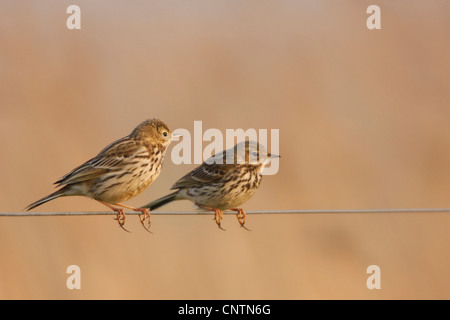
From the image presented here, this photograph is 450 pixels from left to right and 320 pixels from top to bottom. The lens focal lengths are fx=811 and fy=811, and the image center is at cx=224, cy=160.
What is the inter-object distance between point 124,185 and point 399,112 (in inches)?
379

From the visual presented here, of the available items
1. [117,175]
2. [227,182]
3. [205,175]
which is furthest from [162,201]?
[117,175]

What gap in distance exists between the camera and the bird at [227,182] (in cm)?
1031

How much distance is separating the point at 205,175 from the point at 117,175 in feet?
4.77

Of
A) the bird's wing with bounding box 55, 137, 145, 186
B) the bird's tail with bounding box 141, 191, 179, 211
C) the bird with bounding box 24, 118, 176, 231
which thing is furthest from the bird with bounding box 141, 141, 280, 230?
the bird's wing with bounding box 55, 137, 145, 186

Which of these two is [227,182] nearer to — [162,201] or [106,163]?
[162,201]

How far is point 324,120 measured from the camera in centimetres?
1705

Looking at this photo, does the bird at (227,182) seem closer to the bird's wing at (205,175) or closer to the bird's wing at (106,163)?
the bird's wing at (205,175)

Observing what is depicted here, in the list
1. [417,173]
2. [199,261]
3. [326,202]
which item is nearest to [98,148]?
[199,261]

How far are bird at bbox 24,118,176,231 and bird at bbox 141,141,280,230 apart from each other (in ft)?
2.70

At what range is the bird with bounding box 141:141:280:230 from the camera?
10.3 m

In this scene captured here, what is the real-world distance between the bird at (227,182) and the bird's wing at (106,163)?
3.15 ft

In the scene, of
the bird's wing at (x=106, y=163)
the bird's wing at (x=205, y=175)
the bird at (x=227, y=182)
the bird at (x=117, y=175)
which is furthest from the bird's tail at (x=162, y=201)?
the bird's wing at (x=106, y=163)

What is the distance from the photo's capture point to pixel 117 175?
31.4 feet

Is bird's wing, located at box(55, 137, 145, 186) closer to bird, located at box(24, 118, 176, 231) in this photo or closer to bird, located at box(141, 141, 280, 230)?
bird, located at box(24, 118, 176, 231)
